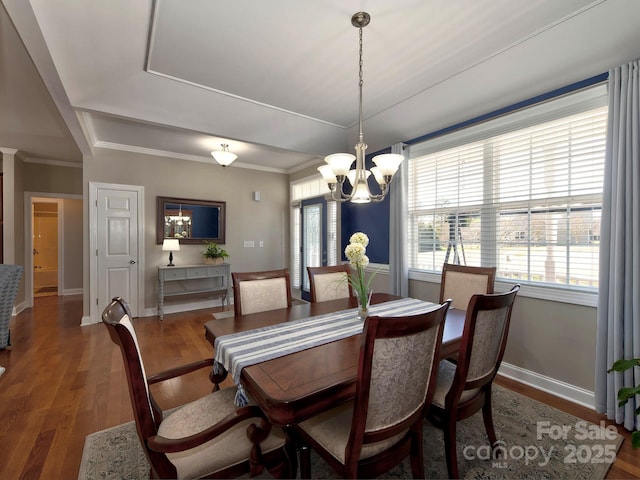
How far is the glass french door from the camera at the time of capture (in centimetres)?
497

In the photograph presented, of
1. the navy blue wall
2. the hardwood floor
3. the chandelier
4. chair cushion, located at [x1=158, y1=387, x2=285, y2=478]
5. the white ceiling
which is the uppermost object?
the white ceiling

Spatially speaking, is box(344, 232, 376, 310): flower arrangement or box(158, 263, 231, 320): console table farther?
box(158, 263, 231, 320): console table

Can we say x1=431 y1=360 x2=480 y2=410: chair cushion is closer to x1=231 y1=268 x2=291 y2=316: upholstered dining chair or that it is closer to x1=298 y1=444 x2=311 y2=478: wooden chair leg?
x1=298 y1=444 x2=311 y2=478: wooden chair leg

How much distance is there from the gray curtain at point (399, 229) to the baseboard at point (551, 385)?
1.23 m

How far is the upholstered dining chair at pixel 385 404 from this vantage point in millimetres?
989

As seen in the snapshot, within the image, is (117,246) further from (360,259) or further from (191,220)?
(360,259)

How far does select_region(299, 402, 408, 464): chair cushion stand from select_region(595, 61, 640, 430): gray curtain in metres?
1.78

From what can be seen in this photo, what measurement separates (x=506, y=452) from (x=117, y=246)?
16.6 ft

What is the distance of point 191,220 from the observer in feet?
16.2

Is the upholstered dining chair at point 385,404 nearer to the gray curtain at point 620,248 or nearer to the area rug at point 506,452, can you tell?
the area rug at point 506,452

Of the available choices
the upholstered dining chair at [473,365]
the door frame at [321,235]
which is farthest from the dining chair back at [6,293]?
the upholstered dining chair at [473,365]

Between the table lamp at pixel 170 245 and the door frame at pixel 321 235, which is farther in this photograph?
the door frame at pixel 321 235

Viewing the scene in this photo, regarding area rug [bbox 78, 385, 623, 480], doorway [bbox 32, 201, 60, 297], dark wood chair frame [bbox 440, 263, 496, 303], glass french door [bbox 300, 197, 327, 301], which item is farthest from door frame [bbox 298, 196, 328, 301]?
doorway [bbox 32, 201, 60, 297]

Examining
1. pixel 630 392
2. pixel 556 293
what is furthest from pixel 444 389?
pixel 556 293
